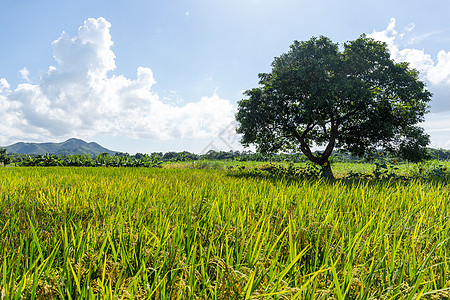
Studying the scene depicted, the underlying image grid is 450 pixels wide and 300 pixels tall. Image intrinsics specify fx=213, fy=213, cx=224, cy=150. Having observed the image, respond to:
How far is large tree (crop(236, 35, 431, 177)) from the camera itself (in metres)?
8.77

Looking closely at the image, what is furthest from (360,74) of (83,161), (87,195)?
(83,161)

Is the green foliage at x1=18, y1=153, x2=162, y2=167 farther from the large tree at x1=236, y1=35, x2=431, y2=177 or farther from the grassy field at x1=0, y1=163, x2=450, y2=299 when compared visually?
the grassy field at x1=0, y1=163, x2=450, y2=299

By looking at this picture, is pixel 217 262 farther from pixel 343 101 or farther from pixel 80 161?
pixel 80 161

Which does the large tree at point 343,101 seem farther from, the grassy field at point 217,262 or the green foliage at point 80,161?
the green foliage at point 80,161

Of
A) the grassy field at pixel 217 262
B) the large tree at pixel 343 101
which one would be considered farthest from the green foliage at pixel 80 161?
the grassy field at pixel 217 262

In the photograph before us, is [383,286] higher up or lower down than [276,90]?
lower down

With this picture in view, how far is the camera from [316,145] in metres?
11.8

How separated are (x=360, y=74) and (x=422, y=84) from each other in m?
2.56

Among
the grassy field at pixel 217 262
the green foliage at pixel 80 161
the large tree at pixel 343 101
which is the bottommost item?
the grassy field at pixel 217 262

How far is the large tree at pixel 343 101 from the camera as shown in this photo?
28.8 feet

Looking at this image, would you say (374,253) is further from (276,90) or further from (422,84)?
(422,84)

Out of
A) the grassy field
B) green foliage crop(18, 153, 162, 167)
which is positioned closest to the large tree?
the grassy field

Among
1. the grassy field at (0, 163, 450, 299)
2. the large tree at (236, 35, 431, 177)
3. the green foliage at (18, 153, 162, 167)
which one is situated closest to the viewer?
the grassy field at (0, 163, 450, 299)

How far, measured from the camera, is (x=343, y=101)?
29.9 feet
